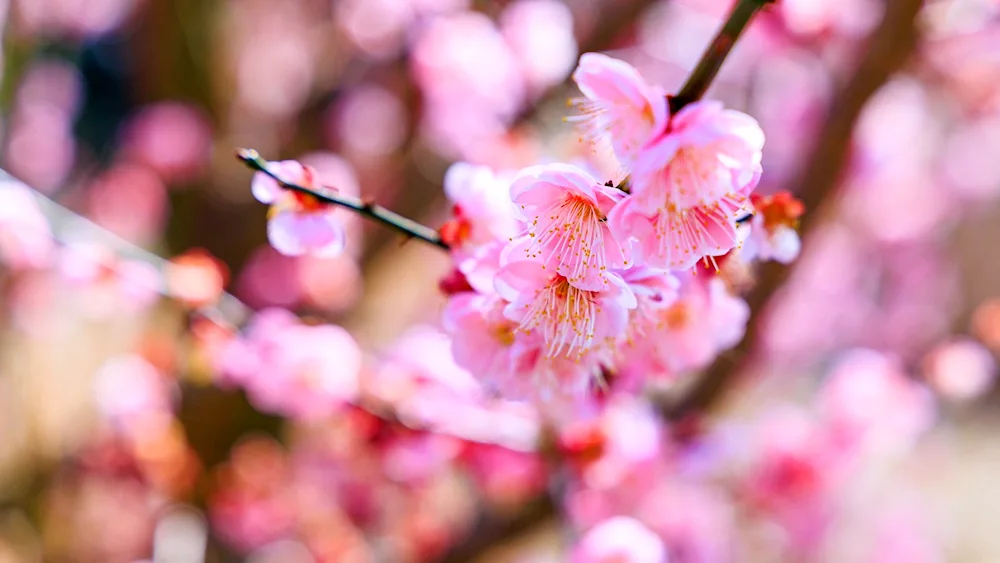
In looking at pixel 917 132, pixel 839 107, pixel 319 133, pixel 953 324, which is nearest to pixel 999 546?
pixel 953 324

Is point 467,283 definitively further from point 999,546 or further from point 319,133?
point 999,546

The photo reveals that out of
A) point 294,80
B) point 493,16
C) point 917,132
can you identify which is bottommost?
point 294,80

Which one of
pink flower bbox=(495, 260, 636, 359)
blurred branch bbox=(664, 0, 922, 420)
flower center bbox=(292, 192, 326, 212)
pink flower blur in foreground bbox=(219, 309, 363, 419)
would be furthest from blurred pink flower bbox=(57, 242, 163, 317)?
blurred branch bbox=(664, 0, 922, 420)

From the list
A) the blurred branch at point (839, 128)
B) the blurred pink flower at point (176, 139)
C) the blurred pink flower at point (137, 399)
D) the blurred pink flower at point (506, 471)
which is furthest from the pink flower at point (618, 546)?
the blurred pink flower at point (176, 139)

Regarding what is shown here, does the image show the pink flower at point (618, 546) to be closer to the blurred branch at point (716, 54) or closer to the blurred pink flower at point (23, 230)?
the blurred branch at point (716, 54)

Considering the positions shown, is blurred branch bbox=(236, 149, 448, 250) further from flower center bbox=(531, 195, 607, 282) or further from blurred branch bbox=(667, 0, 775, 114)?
blurred branch bbox=(667, 0, 775, 114)

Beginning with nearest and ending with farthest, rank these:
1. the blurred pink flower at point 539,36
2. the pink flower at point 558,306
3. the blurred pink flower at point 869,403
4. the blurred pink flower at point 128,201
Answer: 1. the pink flower at point 558,306
2. the blurred pink flower at point 869,403
3. the blurred pink flower at point 539,36
4. the blurred pink flower at point 128,201
